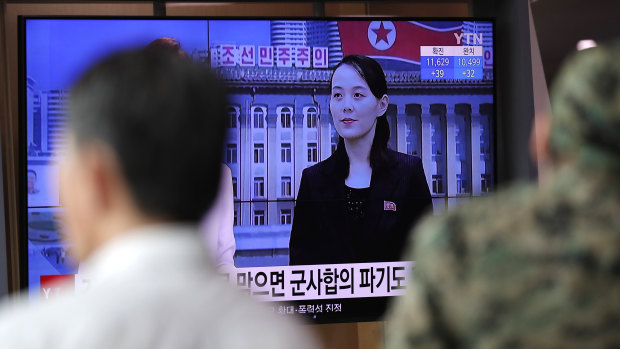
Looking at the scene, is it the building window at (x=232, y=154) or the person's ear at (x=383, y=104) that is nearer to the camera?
the building window at (x=232, y=154)

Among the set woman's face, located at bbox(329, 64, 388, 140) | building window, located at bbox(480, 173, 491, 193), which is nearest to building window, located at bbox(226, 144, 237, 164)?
woman's face, located at bbox(329, 64, 388, 140)

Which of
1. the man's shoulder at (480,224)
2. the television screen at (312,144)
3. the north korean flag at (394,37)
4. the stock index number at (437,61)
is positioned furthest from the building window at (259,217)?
the man's shoulder at (480,224)

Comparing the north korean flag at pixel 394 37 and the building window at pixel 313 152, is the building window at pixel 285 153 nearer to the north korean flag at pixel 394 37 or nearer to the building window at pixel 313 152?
the building window at pixel 313 152

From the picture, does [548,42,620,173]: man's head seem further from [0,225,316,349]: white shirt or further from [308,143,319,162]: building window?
[308,143,319,162]: building window

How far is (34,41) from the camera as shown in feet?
10.4

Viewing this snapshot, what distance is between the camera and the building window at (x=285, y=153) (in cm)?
334

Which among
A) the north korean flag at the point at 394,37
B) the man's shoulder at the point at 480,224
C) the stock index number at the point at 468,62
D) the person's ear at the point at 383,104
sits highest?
the north korean flag at the point at 394,37

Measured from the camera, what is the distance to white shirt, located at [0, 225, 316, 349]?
2.47 feet

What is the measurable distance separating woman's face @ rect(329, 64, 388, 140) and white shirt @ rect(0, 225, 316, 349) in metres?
2.58

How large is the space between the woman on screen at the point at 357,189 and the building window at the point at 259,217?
0.42 ft

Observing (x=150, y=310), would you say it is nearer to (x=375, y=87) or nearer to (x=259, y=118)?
(x=259, y=118)

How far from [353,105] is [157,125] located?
2.61 metres

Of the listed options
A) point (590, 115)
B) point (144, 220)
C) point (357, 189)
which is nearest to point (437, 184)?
point (357, 189)

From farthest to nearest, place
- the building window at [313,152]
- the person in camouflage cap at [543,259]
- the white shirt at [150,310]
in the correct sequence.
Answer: the building window at [313,152] < the person in camouflage cap at [543,259] < the white shirt at [150,310]
